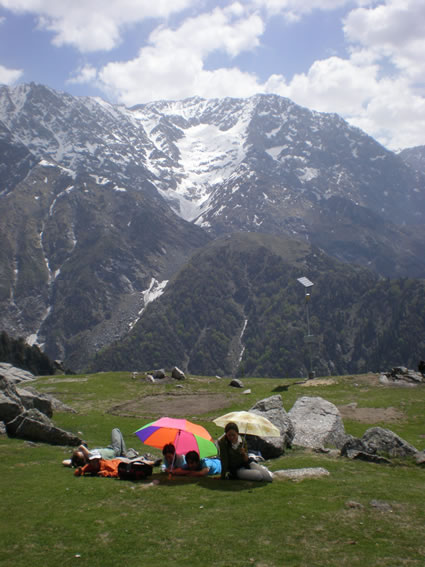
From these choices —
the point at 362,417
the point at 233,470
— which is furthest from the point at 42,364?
the point at 233,470

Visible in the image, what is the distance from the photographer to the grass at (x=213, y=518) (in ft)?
40.5

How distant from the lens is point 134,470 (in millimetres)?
19719

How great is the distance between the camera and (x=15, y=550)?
12.8 m

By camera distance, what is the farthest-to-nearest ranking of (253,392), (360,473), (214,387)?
(214,387), (253,392), (360,473)

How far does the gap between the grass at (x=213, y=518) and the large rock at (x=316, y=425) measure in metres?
3.86

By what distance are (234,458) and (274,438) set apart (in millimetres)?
7061

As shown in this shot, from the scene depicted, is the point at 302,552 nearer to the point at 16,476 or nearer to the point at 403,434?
the point at 16,476

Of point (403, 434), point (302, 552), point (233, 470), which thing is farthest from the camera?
point (403, 434)

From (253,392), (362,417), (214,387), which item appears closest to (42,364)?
(214,387)

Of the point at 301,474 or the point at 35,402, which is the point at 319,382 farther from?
the point at 301,474

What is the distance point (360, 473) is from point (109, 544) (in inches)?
485

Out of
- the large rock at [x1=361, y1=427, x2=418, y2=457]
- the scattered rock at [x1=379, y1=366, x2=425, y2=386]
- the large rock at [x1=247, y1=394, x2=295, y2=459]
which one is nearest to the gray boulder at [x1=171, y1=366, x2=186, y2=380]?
the scattered rock at [x1=379, y1=366, x2=425, y2=386]

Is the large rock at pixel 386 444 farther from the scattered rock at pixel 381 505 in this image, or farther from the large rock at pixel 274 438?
the scattered rock at pixel 381 505

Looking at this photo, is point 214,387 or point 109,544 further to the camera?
point 214,387
